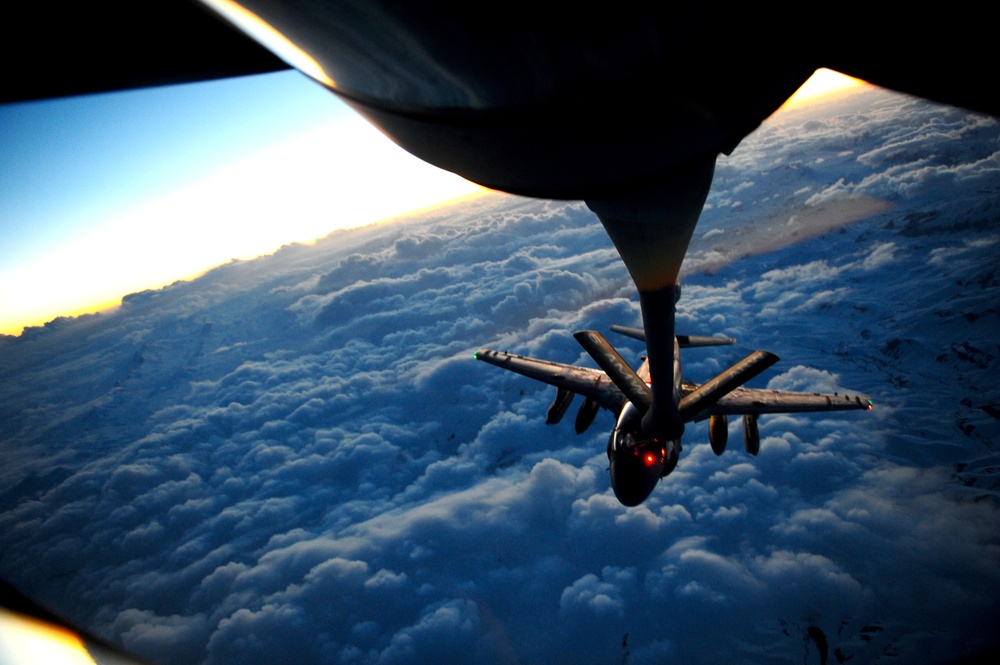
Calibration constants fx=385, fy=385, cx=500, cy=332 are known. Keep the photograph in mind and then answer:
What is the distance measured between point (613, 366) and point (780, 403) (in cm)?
910

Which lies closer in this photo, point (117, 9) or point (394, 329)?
point (117, 9)

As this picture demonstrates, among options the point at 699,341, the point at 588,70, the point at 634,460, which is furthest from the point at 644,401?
the point at 588,70

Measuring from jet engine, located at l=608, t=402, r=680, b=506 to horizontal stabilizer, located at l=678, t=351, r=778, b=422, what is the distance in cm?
242

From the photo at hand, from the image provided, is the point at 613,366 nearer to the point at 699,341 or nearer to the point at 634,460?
the point at 634,460

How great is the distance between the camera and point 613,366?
11328 mm

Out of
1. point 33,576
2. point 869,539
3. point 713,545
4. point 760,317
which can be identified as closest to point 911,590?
point 869,539

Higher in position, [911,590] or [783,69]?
[783,69]

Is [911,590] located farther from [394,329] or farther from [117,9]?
[394,329]

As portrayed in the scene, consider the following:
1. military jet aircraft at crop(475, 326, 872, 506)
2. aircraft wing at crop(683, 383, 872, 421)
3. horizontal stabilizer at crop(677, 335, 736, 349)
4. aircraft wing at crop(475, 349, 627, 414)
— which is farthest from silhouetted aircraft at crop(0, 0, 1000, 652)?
horizontal stabilizer at crop(677, 335, 736, 349)

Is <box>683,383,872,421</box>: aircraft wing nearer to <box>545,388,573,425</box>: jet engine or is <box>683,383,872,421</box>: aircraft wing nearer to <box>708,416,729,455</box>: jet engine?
<box>708,416,729,455</box>: jet engine

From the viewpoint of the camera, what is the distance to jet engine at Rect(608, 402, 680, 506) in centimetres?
1419

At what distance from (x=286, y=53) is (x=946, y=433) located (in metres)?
126

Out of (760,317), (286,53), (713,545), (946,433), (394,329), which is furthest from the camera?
(394,329)

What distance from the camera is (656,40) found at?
3.47 feet
